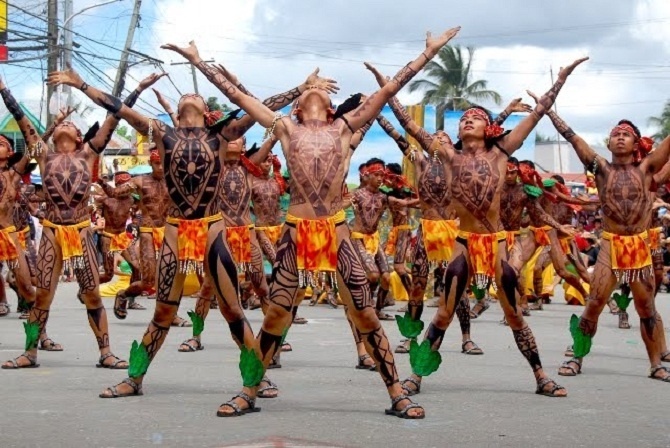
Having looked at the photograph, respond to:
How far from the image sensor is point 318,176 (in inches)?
314

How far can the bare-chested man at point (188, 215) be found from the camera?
841 cm

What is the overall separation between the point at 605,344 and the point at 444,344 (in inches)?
74.1

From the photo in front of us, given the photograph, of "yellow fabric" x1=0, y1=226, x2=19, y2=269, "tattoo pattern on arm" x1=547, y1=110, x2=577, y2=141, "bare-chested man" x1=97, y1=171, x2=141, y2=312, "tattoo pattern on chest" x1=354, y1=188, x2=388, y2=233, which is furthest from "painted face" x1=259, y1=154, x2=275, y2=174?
"tattoo pattern on arm" x1=547, y1=110, x2=577, y2=141

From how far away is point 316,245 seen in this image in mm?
7789

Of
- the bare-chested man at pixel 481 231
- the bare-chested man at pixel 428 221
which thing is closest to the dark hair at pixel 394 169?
the bare-chested man at pixel 428 221

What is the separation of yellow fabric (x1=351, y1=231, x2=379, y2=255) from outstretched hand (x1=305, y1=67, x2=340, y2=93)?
7.81m

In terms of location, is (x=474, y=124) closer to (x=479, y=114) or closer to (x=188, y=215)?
(x=479, y=114)

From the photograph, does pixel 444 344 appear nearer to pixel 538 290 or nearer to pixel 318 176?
pixel 318 176

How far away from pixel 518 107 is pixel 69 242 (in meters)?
4.10

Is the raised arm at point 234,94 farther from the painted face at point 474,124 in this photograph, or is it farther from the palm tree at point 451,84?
the palm tree at point 451,84

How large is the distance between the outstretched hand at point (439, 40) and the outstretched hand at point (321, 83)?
73cm

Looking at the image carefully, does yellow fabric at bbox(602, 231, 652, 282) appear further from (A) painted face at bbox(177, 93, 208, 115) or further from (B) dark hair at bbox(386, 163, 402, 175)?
(B) dark hair at bbox(386, 163, 402, 175)

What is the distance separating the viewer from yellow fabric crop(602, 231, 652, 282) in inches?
387

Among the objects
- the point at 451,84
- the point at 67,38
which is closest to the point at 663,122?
the point at 451,84
